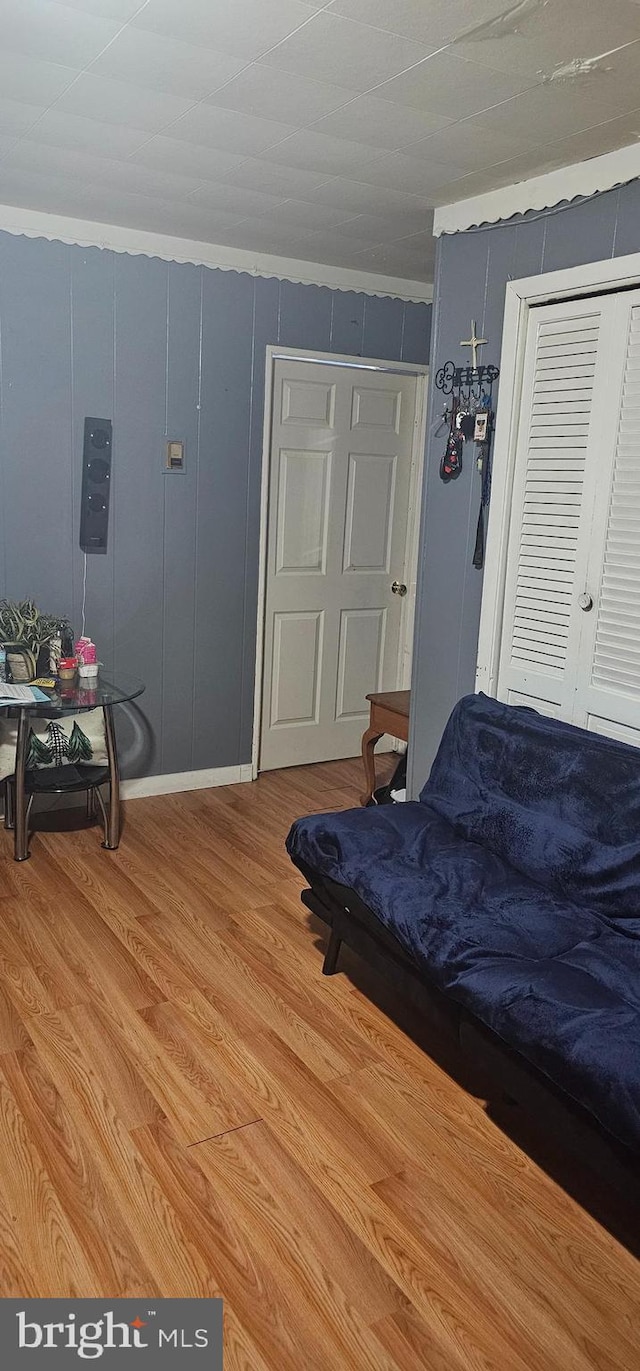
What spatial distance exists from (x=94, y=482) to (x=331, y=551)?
1296 mm

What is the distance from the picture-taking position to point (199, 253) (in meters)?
3.95

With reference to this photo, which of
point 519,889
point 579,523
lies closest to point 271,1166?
point 519,889

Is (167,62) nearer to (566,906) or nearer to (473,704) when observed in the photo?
(473,704)

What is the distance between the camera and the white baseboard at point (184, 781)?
14.2 feet

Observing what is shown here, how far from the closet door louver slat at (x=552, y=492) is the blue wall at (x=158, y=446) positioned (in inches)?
63.1

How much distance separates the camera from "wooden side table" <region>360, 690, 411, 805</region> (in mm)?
3939

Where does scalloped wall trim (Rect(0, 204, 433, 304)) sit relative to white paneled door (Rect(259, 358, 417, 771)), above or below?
above

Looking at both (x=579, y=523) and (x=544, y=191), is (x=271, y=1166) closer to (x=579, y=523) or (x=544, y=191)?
(x=579, y=523)

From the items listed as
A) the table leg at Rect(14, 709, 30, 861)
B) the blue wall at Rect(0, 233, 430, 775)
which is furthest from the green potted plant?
the table leg at Rect(14, 709, 30, 861)

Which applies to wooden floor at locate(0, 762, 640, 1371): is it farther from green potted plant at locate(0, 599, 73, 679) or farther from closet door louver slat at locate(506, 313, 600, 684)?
closet door louver slat at locate(506, 313, 600, 684)

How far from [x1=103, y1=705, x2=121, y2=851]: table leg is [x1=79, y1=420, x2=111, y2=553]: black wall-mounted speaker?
772 millimetres

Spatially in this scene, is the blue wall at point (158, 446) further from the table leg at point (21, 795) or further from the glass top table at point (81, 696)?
the table leg at point (21, 795)

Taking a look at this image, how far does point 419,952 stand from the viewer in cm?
231

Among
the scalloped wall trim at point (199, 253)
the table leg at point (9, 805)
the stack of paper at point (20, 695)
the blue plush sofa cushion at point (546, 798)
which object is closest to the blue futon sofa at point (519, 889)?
the blue plush sofa cushion at point (546, 798)
